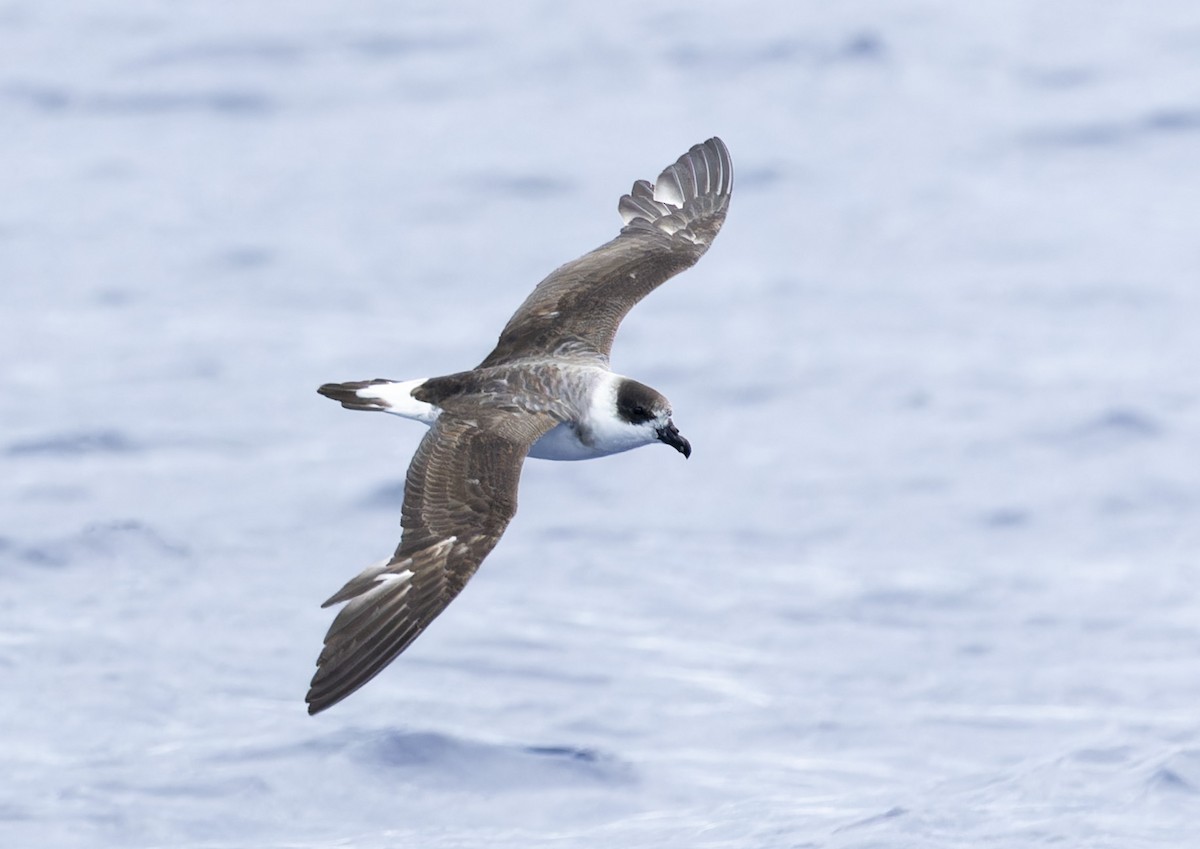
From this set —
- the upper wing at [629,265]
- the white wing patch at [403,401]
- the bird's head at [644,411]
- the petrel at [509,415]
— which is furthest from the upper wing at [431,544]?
the upper wing at [629,265]

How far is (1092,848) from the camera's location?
42.0ft

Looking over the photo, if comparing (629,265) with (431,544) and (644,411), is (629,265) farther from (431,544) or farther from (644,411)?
(431,544)

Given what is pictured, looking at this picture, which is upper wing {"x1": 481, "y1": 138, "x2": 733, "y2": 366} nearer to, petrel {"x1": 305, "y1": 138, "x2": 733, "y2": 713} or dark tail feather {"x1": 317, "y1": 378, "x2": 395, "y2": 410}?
petrel {"x1": 305, "y1": 138, "x2": 733, "y2": 713}

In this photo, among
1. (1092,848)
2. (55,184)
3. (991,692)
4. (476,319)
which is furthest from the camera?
(55,184)

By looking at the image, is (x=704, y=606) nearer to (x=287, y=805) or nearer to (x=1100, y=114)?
(x=287, y=805)

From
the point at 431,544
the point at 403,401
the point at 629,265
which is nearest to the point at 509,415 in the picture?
the point at 403,401

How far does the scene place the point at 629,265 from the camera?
41.1ft

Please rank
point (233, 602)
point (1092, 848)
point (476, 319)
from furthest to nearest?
point (476, 319), point (233, 602), point (1092, 848)

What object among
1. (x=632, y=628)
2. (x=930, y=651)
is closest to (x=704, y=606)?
(x=632, y=628)

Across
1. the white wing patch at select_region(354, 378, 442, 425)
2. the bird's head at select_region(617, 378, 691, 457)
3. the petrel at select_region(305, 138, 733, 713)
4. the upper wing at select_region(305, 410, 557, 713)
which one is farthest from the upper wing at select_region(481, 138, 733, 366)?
the upper wing at select_region(305, 410, 557, 713)

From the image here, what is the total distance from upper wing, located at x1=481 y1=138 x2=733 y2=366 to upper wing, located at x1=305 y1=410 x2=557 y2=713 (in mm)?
1242

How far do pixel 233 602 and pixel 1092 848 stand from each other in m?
5.89

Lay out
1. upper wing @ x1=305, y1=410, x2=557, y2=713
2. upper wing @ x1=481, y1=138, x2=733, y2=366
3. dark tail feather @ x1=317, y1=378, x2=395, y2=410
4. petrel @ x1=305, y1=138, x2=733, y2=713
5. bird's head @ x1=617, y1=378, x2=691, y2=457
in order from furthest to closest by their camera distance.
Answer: upper wing @ x1=481, y1=138, x2=733, y2=366
dark tail feather @ x1=317, y1=378, x2=395, y2=410
bird's head @ x1=617, y1=378, x2=691, y2=457
petrel @ x1=305, y1=138, x2=733, y2=713
upper wing @ x1=305, y1=410, x2=557, y2=713

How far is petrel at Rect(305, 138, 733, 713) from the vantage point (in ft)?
32.3
